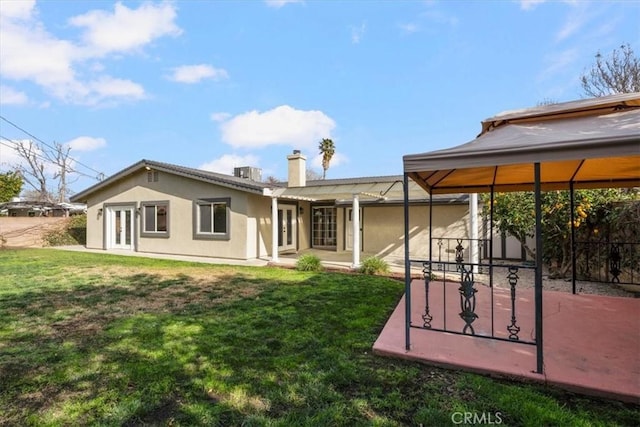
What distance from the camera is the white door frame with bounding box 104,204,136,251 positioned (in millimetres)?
15141

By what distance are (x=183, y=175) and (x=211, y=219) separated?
2123 mm

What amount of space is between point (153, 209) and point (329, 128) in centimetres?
2037

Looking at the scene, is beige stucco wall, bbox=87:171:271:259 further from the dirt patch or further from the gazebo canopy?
the gazebo canopy

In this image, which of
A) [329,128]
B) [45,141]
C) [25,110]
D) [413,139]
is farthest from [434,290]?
[45,141]

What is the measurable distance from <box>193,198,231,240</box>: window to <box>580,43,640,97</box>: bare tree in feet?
60.4

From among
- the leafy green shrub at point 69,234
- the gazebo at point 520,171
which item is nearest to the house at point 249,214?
the leafy green shrub at point 69,234

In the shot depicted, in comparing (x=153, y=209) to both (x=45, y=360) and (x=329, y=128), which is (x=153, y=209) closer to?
(x=45, y=360)

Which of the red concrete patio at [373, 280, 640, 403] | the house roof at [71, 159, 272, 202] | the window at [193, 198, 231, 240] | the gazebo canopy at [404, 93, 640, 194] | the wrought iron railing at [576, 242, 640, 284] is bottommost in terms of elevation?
the red concrete patio at [373, 280, 640, 403]

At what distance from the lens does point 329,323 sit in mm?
4695

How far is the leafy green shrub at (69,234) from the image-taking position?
58.7 ft

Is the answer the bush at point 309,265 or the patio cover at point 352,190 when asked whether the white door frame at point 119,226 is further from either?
the bush at point 309,265

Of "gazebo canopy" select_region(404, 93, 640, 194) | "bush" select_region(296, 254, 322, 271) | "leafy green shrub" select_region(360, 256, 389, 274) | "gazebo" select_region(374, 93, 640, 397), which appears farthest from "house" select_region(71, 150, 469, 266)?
"gazebo" select_region(374, 93, 640, 397)

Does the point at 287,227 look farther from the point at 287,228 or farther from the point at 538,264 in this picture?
the point at 538,264

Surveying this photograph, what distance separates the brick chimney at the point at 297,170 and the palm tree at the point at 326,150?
59.4 ft
